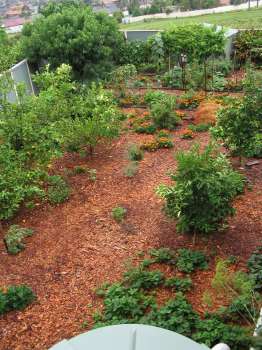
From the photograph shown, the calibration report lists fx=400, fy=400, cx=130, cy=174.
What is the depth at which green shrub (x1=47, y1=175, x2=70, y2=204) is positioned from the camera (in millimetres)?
7199

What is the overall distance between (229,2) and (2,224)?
42962mm

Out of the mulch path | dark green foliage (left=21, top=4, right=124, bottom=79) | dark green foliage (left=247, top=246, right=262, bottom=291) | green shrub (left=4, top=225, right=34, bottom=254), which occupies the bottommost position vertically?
the mulch path

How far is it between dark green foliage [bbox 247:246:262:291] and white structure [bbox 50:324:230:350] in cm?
233

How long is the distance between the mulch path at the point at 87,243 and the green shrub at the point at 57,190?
141 mm

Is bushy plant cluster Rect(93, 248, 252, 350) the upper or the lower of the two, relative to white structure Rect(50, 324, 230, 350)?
lower

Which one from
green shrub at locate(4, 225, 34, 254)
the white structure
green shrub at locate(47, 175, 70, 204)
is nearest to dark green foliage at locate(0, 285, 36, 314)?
green shrub at locate(4, 225, 34, 254)

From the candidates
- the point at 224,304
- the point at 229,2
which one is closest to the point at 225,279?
the point at 224,304

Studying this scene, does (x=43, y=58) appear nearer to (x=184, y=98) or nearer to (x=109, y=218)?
(x=184, y=98)

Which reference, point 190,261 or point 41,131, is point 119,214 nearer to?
point 190,261

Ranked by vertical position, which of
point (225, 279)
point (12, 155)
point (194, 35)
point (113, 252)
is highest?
point (194, 35)

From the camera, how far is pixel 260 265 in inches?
202

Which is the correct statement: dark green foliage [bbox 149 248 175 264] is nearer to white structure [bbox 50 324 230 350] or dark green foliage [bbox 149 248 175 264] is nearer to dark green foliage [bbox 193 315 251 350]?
dark green foliage [bbox 193 315 251 350]

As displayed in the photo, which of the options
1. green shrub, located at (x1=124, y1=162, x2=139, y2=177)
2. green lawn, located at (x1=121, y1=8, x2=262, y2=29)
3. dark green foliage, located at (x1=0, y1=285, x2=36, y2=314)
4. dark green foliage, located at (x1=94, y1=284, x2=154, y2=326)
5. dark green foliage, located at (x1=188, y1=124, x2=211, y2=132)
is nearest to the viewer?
dark green foliage, located at (x1=94, y1=284, x2=154, y2=326)

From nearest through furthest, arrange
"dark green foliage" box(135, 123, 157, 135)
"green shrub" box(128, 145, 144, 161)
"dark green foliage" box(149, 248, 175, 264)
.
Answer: "dark green foliage" box(149, 248, 175, 264), "green shrub" box(128, 145, 144, 161), "dark green foliage" box(135, 123, 157, 135)
